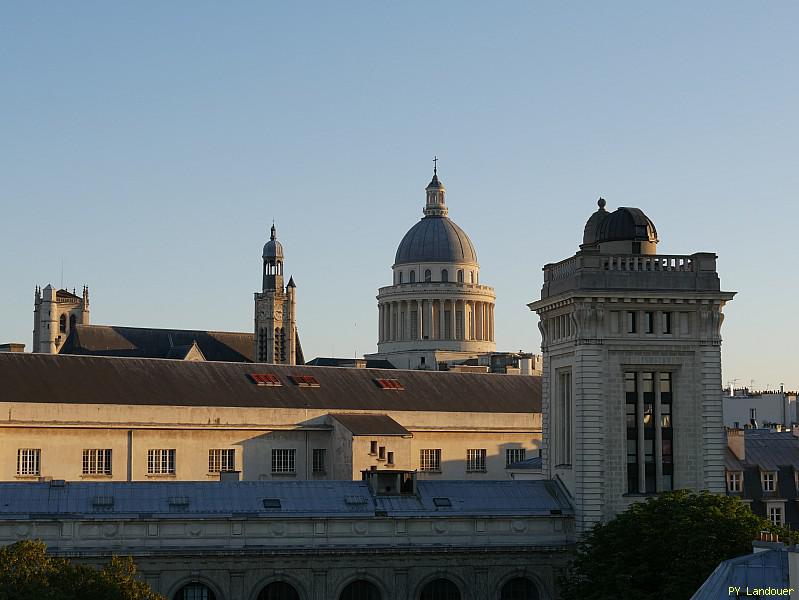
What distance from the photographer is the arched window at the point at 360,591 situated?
199 ft

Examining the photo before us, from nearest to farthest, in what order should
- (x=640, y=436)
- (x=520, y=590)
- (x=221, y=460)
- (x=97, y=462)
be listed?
(x=520, y=590)
(x=640, y=436)
(x=97, y=462)
(x=221, y=460)

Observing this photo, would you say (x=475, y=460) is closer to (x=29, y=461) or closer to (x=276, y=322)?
(x=29, y=461)

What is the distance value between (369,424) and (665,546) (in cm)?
5031

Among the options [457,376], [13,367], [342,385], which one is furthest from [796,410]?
[13,367]

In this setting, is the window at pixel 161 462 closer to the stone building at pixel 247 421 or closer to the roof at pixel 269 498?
the stone building at pixel 247 421

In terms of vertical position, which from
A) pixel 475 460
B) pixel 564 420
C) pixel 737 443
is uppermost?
pixel 564 420

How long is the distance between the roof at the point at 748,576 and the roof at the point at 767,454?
4033 cm

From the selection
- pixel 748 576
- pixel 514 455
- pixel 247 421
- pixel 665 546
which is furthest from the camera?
pixel 514 455

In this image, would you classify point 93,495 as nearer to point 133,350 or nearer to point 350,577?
point 350,577

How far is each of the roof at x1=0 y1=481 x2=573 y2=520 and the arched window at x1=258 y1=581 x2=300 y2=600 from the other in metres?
2.69

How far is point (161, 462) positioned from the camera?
99.6m

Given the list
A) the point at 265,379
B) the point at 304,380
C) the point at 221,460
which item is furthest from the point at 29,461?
the point at 304,380

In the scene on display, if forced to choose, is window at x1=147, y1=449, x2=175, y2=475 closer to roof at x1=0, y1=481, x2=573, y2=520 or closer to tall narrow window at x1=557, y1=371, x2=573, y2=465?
roof at x1=0, y1=481, x2=573, y2=520

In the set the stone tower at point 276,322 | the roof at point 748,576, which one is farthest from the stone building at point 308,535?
the stone tower at point 276,322
